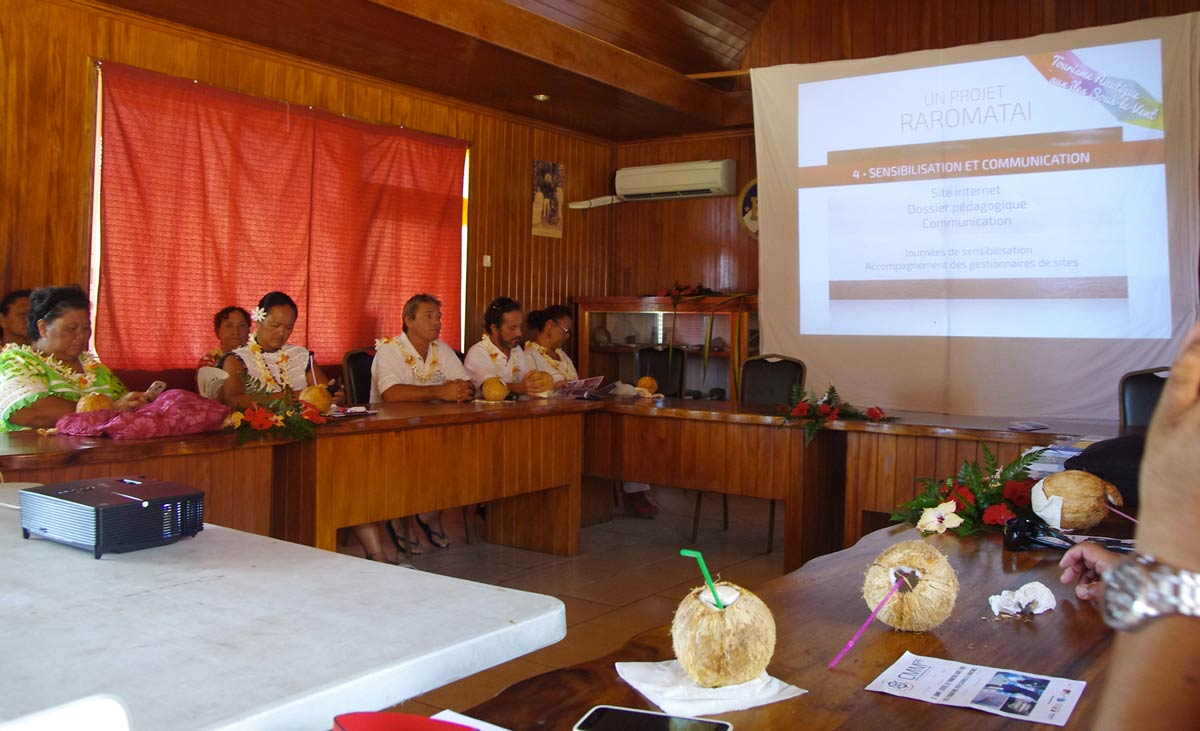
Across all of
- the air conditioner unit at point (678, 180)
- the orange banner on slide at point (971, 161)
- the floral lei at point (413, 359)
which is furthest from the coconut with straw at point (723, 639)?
the air conditioner unit at point (678, 180)

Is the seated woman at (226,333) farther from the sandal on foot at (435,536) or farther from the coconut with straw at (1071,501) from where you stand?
the coconut with straw at (1071,501)

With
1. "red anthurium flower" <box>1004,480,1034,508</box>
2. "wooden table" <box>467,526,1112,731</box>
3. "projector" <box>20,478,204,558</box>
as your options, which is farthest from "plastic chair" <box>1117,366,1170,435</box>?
"projector" <box>20,478,204,558</box>

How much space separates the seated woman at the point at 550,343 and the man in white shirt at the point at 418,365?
829mm

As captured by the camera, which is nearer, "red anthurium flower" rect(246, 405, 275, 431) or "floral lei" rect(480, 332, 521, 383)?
"red anthurium flower" rect(246, 405, 275, 431)

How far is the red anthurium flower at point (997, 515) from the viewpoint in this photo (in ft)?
7.02

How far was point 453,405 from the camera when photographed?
4703mm

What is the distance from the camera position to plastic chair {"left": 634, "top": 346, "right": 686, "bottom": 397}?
7266mm

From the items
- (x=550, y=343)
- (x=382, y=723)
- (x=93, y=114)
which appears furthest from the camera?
(x=550, y=343)

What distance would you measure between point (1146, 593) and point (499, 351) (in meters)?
5.26

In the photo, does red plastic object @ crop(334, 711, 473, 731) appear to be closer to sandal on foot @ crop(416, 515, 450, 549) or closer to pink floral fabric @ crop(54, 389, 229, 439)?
pink floral fabric @ crop(54, 389, 229, 439)

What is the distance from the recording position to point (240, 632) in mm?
1075

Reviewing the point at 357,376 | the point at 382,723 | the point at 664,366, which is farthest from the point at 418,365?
the point at 382,723

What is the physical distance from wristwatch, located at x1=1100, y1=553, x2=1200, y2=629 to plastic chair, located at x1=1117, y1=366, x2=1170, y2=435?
412 centimetres

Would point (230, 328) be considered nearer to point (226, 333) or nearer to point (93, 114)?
point (226, 333)
